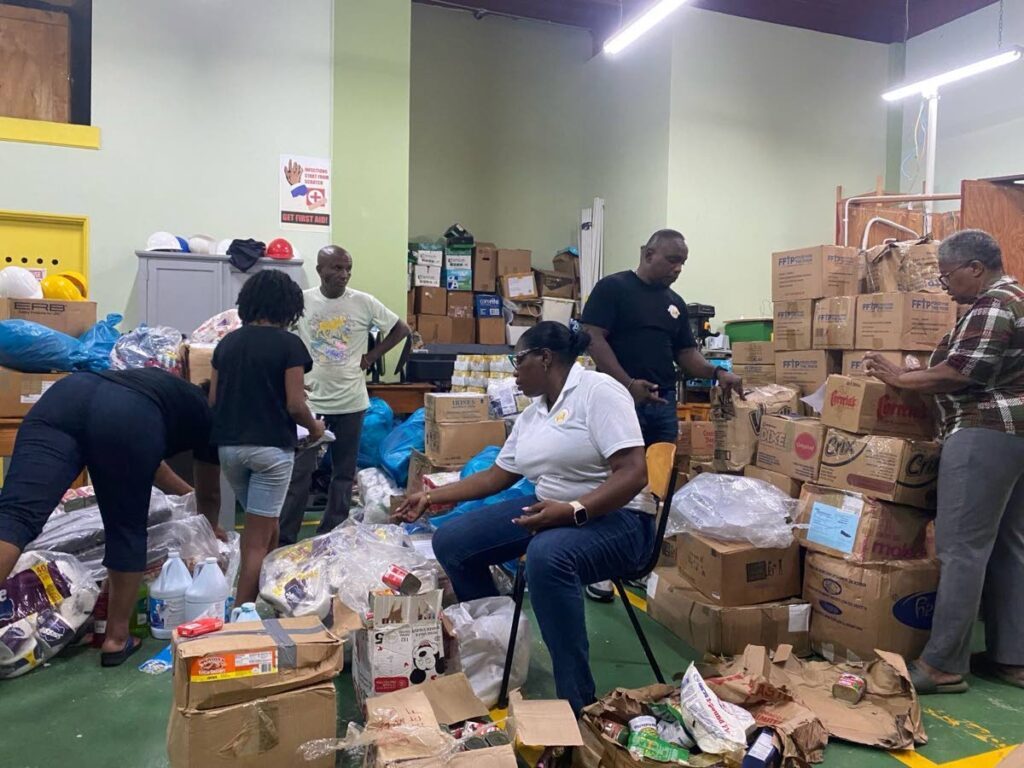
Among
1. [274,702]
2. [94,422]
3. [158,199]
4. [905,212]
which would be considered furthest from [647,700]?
[905,212]

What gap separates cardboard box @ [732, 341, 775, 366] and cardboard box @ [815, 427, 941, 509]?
7.60 feet

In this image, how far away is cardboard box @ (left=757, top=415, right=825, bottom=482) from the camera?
2834 millimetres

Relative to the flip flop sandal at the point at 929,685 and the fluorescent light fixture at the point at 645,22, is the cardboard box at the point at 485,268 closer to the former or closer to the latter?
the fluorescent light fixture at the point at 645,22

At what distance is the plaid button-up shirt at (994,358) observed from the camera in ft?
7.47

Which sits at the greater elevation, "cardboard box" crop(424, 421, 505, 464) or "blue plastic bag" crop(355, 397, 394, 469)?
"cardboard box" crop(424, 421, 505, 464)

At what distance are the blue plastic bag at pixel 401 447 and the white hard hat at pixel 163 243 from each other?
231 cm

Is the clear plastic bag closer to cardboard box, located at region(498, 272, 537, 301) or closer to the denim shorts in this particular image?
the denim shorts

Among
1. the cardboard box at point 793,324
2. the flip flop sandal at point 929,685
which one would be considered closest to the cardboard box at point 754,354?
the cardboard box at point 793,324

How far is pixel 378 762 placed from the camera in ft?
5.16

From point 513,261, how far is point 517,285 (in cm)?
28

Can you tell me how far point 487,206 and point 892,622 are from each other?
22.7 ft

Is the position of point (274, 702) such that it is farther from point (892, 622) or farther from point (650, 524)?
point (892, 622)

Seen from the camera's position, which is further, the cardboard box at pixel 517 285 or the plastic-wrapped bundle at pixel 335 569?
the cardboard box at pixel 517 285

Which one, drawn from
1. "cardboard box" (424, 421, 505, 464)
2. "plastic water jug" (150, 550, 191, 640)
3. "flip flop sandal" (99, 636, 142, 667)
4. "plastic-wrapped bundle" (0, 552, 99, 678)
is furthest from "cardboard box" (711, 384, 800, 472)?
"plastic-wrapped bundle" (0, 552, 99, 678)
